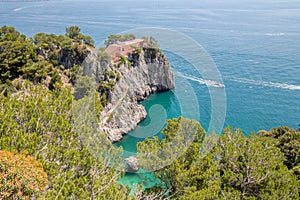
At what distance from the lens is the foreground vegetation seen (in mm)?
8256

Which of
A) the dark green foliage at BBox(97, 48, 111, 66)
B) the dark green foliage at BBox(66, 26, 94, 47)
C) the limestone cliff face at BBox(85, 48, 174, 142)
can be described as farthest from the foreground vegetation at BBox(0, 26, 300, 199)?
the dark green foliage at BBox(66, 26, 94, 47)

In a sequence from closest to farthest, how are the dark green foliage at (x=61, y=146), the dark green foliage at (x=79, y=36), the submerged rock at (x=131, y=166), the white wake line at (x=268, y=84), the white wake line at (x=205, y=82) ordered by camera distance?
the dark green foliage at (x=61, y=146) → the submerged rock at (x=131, y=166) → the dark green foliage at (x=79, y=36) → the white wake line at (x=268, y=84) → the white wake line at (x=205, y=82)

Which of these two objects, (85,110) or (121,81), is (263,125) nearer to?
(121,81)

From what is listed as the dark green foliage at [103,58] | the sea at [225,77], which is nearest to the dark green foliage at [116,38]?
the sea at [225,77]

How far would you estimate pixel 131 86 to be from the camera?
35.6 meters

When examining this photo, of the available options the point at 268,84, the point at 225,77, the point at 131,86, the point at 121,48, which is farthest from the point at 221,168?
the point at 225,77

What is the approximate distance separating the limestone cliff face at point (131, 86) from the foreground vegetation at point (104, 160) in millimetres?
10831

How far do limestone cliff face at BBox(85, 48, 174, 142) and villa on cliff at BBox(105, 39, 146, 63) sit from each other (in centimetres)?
93

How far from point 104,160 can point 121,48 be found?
25.8 meters

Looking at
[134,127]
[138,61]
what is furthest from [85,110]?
[138,61]

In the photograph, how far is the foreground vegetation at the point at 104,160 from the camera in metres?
8.26

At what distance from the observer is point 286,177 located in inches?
449

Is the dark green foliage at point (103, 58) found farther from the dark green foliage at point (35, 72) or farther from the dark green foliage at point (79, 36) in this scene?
the dark green foliage at point (35, 72)

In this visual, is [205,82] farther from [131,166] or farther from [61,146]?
[61,146]
